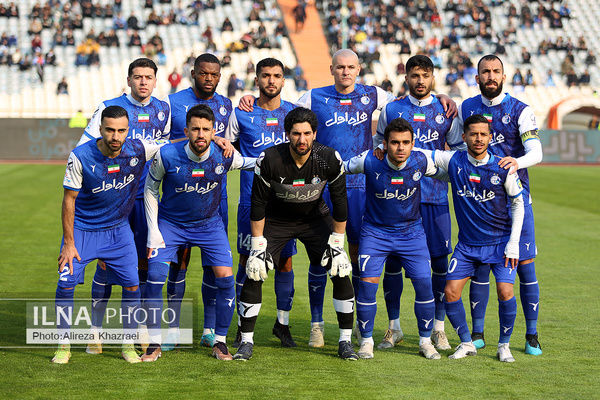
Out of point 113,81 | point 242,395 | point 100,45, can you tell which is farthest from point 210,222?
point 100,45

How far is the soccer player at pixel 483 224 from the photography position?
7348 millimetres

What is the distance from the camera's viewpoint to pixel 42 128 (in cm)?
3141

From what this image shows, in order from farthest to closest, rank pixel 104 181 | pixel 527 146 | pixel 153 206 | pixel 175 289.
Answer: pixel 175 289
pixel 527 146
pixel 153 206
pixel 104 181

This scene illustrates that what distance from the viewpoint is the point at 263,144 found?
8.09m

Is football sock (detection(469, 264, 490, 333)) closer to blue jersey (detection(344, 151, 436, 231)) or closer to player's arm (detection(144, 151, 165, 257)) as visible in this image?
blue jersey (detection(344, 151, 436, 231))

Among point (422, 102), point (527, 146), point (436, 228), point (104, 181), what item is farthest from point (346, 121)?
point (104, 181)

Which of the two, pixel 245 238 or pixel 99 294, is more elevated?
pixel 245 238

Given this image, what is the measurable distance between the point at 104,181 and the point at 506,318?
3.79 meters

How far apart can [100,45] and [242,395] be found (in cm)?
3693

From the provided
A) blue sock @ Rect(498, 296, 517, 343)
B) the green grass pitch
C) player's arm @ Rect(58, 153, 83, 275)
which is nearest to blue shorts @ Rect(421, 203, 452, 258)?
blue sock @ Rect(498, 296, 517, 343)

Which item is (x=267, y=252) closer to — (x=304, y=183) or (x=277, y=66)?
(x=304, y=183)

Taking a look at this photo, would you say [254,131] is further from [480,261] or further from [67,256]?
[480,261]

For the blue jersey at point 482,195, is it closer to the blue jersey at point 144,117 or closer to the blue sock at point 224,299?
the blue sock at point 224,299

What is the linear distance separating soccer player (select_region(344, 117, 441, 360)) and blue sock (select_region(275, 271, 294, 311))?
31.1 inches
